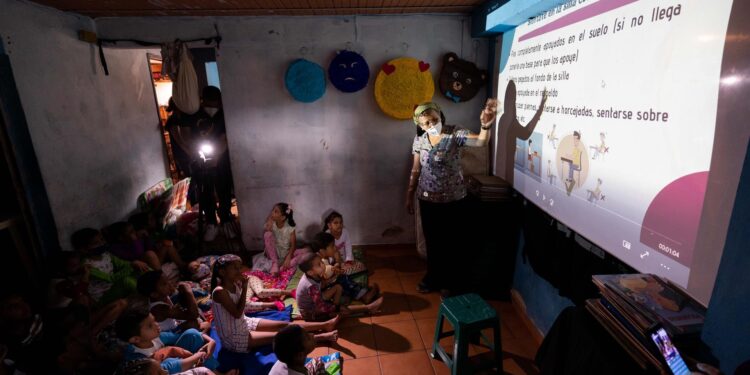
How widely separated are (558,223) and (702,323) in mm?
1141

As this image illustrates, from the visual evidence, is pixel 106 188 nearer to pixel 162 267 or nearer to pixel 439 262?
pixel 162 267

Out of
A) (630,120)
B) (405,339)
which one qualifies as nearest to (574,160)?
(630,120)

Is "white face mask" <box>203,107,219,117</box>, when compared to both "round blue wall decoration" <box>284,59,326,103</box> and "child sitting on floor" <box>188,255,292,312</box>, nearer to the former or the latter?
"round blue wall decoration" <box>284,59,326,103</box>

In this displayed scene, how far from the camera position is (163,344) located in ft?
8.43

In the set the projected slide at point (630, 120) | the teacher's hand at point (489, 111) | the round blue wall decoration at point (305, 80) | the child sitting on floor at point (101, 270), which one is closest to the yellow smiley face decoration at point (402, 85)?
the round blue wall decoration at point (305, 80)

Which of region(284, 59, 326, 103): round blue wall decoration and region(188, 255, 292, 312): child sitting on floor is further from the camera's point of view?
region(284, 59, 326, 103): round blue wall decoration

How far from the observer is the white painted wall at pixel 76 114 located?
9.21 ft

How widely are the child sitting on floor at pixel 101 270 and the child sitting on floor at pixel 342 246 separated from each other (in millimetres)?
1789

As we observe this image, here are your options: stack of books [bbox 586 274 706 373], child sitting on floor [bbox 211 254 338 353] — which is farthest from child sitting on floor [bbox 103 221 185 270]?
stack of books [bbox 586 274 706 373]

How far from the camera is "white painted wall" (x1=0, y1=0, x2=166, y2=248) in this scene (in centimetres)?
281

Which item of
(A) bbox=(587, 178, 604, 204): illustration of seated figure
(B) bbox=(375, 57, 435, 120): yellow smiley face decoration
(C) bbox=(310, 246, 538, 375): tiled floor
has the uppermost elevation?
(B) bbox=(375, 57, 435, 120): yellow smiley face decoration

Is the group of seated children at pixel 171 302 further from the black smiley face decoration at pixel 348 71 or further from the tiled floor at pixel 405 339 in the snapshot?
the black smiley face decoration at pixel 348 71

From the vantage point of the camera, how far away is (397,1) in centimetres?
323

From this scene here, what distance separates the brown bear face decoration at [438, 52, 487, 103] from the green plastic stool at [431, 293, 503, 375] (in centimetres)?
224
